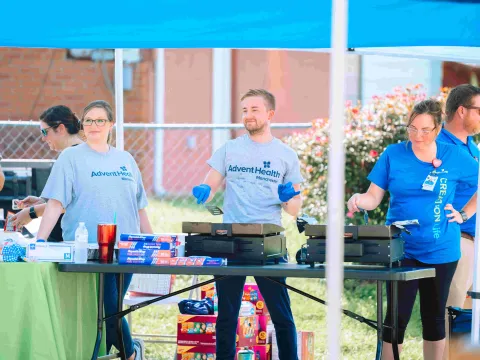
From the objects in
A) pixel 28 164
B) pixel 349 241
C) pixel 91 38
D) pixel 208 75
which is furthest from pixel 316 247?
pixel 208 75

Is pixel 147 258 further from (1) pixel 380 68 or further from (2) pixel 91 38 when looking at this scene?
(1) pixel 380 68

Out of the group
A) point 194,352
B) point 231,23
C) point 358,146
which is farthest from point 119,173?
point 358,146

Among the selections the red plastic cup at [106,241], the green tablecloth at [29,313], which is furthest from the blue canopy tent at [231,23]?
the green tablecloth at [29,313]

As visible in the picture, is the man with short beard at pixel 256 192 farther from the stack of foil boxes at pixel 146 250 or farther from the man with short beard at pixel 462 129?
the man with short beard at pixel 462 129

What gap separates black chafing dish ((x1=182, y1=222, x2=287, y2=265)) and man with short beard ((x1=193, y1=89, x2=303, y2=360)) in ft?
1.12

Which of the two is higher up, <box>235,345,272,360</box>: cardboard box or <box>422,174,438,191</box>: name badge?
<box>422,174,438,191</box>: name badge

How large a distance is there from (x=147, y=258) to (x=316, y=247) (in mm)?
798

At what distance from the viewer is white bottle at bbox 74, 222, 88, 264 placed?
4727 mm

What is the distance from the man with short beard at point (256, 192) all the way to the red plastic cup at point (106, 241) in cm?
58

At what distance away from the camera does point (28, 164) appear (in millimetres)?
7082

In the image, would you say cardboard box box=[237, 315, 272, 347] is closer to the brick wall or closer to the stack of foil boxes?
the stack of foil boxes

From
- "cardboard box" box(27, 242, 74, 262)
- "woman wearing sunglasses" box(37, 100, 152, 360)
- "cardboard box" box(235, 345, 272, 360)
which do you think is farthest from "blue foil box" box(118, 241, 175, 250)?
"cardboard box" box(235, 345, 272, 360)

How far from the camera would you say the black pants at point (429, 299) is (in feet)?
16.2

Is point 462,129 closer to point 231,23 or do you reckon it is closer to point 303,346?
point 231,23
